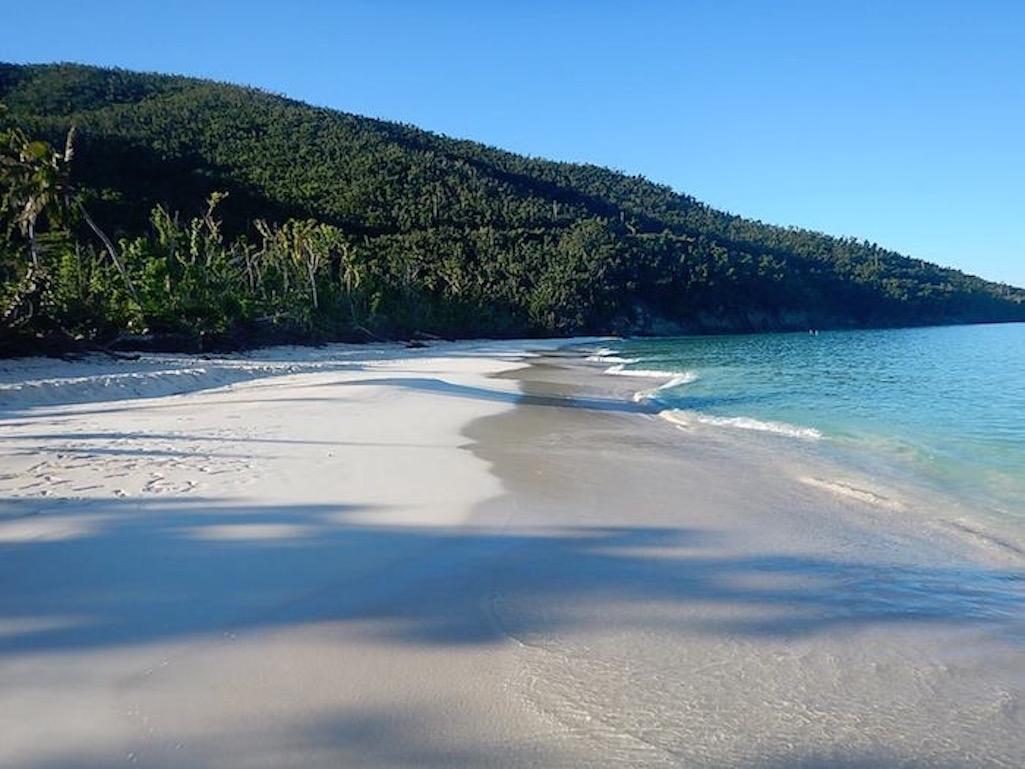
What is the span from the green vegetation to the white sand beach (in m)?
17.6

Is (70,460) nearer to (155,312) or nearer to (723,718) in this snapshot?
(723,718)

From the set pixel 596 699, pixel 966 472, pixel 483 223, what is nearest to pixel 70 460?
pixel 596 699

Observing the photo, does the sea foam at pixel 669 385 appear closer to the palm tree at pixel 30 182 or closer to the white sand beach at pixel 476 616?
the white sand beach at pixel 476 616

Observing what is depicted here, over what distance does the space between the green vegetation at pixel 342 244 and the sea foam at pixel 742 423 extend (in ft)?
59.9

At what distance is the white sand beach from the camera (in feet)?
10.8

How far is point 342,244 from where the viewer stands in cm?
6869

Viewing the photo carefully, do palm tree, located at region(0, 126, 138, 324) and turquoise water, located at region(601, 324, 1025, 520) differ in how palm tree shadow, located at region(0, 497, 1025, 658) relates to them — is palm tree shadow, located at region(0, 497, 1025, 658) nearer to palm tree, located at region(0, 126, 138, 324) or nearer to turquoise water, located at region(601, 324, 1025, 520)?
turquoise water, located at region(601, 324, 1025, 520)

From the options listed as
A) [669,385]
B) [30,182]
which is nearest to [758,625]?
[669,385]

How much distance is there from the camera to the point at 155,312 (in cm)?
3017

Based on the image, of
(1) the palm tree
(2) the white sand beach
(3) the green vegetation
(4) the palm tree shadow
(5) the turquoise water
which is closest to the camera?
(2) the white sand beach

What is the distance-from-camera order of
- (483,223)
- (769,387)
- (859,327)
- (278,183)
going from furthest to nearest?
1. (859,327)
2. (483,223)
3. (278,183)
4. (769,387)

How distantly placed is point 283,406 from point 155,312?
1837 centimetres

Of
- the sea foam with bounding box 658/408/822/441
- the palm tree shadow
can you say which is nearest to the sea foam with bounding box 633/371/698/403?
the sea foam with bounding box 658/408/822/441

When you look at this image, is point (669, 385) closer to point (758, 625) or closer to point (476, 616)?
point (758, 625)
